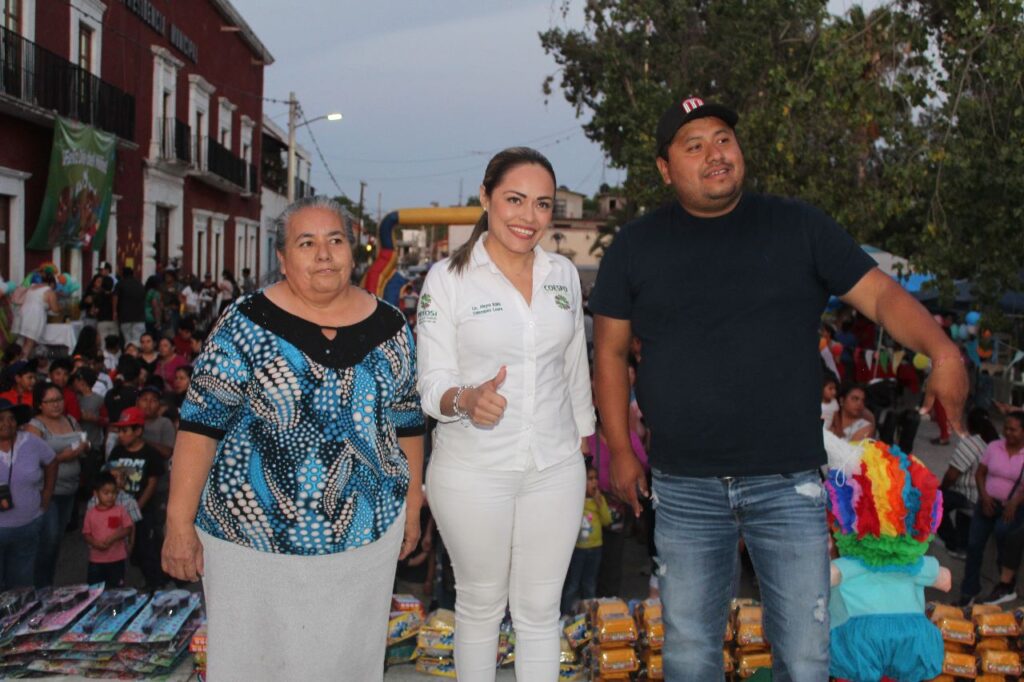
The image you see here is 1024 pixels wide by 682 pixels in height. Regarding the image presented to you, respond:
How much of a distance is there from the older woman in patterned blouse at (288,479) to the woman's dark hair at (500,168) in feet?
1.43

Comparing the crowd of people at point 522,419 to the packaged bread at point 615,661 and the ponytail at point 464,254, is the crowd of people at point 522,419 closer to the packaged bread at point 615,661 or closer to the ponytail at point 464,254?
the ponytail at point 464,254

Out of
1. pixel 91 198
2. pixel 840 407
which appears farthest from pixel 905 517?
pixel 91 198

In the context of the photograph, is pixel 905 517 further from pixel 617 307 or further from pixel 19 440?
pixel 19 440

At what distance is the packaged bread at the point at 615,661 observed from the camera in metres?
4.69

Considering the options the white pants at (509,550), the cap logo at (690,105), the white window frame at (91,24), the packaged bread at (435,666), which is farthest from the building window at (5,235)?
the cap logo at (690,105)

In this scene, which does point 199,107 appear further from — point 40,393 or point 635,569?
point 635,569

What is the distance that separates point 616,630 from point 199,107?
1102 inches

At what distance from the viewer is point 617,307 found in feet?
11.2

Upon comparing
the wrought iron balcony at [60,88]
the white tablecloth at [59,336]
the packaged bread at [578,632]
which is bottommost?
the packaged bread at [578,632]

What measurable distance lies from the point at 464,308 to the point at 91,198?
56.2 ft

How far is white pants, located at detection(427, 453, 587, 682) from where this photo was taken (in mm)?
3377

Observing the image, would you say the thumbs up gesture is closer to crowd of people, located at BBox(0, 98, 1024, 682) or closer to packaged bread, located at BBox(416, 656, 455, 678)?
crowd of people, located at BBox(0, 98, 1024, 682)

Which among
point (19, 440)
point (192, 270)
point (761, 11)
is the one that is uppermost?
point (761, 11)

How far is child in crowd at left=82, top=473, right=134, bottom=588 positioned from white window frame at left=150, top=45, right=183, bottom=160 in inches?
758
